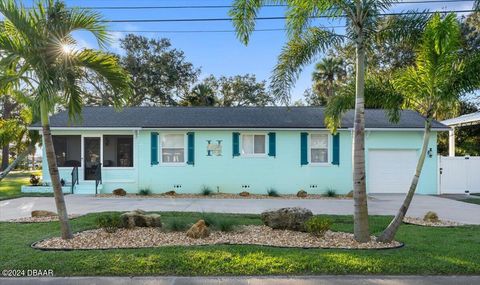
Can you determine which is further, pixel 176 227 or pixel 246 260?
pixel 176 227

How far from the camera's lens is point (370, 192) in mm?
16906

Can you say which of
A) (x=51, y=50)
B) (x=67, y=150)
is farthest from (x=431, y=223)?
(x=67, y=150)

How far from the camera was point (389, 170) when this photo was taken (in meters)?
17.0

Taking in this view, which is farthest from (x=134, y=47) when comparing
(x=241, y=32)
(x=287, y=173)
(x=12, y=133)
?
(x=241, y=32)

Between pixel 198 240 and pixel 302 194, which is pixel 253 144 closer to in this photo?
pixel 302 194

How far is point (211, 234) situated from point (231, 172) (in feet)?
29.4

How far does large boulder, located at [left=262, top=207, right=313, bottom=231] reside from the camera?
25.9ft

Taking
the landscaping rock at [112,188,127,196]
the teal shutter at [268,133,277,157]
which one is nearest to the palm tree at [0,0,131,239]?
the landscaping rock at [112,188,127,196]

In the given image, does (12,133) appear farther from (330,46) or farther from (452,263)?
(452,263)

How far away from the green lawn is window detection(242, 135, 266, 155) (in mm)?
10070

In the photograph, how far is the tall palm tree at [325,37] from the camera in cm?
702

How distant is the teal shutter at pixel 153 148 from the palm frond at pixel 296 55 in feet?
31.3

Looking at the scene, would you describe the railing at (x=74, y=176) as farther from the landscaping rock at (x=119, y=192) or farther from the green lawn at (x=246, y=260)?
the green lawn at (x=246, y=260)

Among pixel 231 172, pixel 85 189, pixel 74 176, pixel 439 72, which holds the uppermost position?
pixel 439 72
